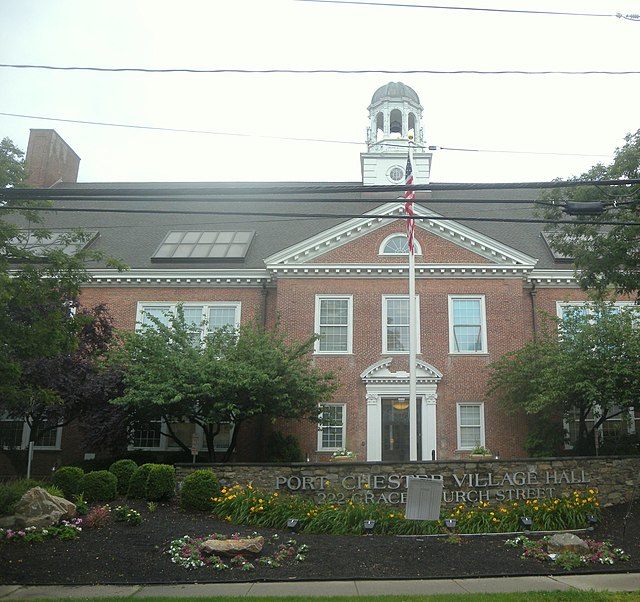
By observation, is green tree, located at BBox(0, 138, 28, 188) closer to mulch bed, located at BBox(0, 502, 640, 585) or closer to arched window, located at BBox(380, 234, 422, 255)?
mulch bed, located at BBox(0, 502, 640, 585)

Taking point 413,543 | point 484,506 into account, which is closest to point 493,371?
point 484,506

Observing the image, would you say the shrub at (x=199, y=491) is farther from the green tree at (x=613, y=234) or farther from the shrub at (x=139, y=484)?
the green tree at (x=613, y=234)

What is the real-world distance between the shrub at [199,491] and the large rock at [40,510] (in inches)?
88.3

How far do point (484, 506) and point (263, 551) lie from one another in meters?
5.10

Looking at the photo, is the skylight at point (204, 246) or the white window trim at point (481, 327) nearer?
the white window trim at point (481, 327)

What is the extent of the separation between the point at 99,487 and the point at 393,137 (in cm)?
2186

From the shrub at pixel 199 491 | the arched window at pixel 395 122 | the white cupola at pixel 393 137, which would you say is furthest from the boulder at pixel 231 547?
the arched window at pixel 395 122

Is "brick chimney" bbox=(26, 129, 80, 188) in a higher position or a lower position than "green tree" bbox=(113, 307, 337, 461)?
higher

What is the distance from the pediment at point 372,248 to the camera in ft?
79.3

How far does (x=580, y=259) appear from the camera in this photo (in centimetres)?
1538

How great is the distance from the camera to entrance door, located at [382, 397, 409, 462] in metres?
23.2

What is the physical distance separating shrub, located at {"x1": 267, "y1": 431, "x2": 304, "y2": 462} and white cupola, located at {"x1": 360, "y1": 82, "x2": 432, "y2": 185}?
13500 mm

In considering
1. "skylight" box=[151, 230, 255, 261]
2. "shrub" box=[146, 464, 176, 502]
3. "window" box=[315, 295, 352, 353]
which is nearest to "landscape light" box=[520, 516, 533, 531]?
"shrub" box=[146, 464, 176, 502]

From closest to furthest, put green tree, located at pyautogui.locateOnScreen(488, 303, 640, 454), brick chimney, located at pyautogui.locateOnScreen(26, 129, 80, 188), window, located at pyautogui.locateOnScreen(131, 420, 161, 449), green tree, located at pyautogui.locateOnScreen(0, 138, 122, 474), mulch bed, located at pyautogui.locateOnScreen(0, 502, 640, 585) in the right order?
mulch bed, located at pyautogui.locateOnScreen(0, 502, 640, 585) → green tree, located at pyautogui.locateOnScreen(0, 138, 122, 474) → green tree, located at pyautogui.locateOnScreen(488, 303, 640, 454) → window, located at pyautogui.locateOnScreen(131, 420, 161, 449) → brick chimney, located at pyautogui.locateOnScreen(26, 129, 80, 188)
